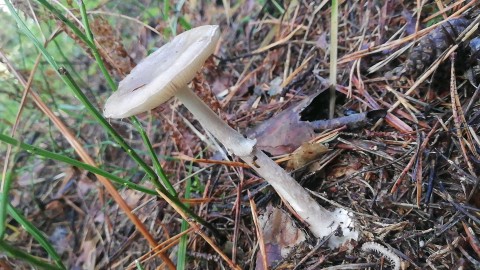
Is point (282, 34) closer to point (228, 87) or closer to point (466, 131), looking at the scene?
point (228, 87)

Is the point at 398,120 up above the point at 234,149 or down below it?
below

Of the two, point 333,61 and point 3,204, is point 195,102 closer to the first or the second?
point 3,204

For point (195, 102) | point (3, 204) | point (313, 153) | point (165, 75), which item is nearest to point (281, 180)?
point (313, 153)

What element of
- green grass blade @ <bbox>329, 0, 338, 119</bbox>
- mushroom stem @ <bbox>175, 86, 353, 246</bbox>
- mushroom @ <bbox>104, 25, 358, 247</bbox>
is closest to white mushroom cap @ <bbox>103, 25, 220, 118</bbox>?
mushroom @ <bbox>104, 25, 358, 247</bbox>

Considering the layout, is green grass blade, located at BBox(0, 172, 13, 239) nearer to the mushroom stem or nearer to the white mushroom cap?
the white mushroom cap

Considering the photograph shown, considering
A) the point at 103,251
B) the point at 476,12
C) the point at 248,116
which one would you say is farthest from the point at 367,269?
the point at 103,251

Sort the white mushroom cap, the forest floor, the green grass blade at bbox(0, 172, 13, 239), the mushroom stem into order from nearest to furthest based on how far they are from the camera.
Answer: the green grass blade at bbox(0, 172, 13, 239), the white mushroom cap, the forest floor, the mushroom stem

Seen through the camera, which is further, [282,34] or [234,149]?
[282,34]
